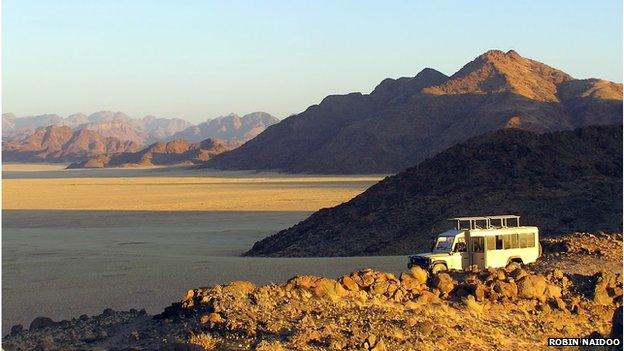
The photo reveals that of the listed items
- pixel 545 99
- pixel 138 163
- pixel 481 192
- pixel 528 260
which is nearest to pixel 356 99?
pixel 545 99

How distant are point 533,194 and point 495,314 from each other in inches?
665

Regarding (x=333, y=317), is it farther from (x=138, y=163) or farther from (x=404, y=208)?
(x=138, y=163)

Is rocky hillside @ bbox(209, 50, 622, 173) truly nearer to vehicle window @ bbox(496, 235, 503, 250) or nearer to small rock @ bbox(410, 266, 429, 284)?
vehicle window @ bbox(496, 235, 503, 250)

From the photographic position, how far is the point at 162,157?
520 ft

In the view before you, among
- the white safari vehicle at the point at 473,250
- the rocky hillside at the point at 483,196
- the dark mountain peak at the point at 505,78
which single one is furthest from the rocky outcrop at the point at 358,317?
the dark mountain peak at the point at 505,78

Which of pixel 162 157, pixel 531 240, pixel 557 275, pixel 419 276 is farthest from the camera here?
pixel 162 157

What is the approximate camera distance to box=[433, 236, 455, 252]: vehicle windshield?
17.7 metres

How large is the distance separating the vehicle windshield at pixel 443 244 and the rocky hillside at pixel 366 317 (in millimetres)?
2070

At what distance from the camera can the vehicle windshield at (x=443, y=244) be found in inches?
698

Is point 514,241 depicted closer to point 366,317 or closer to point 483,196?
point 366,317

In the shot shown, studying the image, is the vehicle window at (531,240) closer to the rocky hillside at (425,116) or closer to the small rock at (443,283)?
the small rock at (443,283)

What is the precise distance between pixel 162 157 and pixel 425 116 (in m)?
64.8

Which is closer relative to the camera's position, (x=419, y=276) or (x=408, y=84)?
(x=419, y=276)

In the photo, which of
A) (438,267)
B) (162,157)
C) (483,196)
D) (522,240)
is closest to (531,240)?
(522,240)
